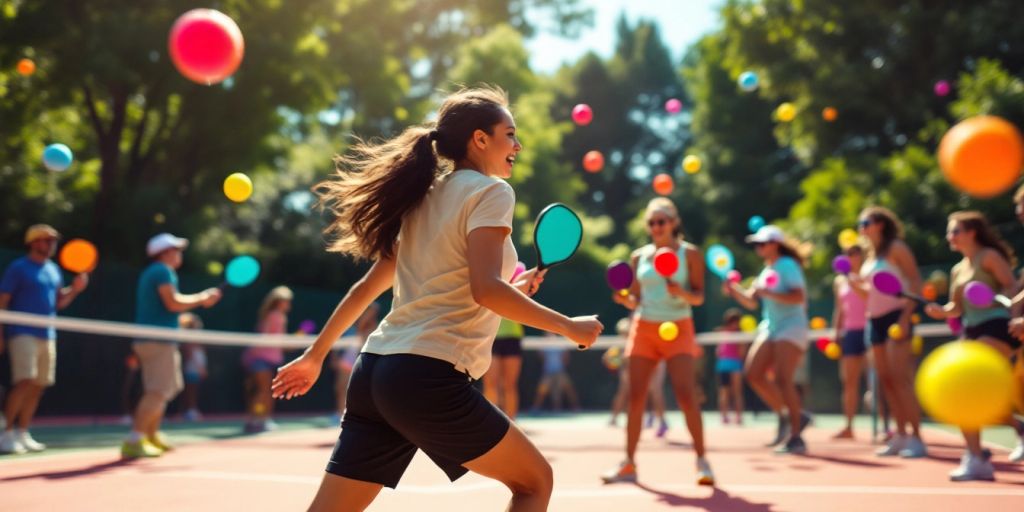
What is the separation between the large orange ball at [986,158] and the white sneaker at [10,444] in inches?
334

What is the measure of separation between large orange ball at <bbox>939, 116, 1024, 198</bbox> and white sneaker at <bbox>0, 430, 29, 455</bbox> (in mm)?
8491

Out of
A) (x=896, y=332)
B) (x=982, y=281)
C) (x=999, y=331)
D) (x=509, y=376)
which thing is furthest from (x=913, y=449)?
(x=509, y=376)

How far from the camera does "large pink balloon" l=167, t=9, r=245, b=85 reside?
5246mm

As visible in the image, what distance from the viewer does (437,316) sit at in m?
3.38

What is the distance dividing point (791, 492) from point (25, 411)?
7012mm

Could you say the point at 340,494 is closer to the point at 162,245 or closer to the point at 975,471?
the point at 975,471

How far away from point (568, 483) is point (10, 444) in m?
5.48

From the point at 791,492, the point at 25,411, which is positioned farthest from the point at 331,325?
the point at 25,411

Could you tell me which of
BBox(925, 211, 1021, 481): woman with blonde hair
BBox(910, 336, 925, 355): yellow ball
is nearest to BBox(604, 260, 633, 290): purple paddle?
BBox(925, 211, 1021, 481): woman with blonde hair

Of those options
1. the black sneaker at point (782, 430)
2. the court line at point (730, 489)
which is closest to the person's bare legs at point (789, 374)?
the black sneaker at point (782, 430)

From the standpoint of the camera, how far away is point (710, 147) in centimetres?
3619

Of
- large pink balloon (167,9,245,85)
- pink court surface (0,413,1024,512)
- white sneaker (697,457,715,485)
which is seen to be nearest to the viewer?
large pink balloon (167,9,245,85)

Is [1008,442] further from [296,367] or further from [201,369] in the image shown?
[201,369]

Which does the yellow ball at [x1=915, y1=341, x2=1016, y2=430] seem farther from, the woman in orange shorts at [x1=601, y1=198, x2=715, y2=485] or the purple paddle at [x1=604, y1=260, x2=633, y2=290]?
the woman in orange shorts at [x1=601, y1=198, x2=715, y2=485]
